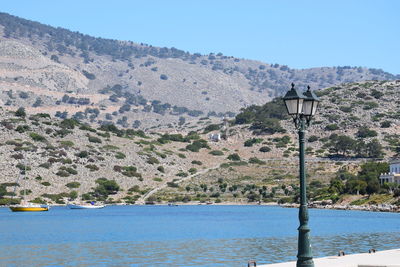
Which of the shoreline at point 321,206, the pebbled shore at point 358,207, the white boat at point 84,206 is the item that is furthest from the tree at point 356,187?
the white boat at point 84,206

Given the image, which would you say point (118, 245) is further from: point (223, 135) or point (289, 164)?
point (223, 135)

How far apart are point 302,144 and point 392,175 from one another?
309 ft

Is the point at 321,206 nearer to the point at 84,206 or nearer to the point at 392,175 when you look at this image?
the point at 392,175

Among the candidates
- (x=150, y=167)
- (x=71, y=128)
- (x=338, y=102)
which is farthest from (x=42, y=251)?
(x=338, y=102)

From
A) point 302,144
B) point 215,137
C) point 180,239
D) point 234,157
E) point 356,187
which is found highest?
point 215,137

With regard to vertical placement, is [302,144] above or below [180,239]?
above

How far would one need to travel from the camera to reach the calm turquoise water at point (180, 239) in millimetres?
44969

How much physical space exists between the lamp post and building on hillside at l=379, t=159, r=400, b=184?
9315 centimetres

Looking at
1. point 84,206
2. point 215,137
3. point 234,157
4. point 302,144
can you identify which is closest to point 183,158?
point 234,157

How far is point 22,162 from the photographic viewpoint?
5394 inches

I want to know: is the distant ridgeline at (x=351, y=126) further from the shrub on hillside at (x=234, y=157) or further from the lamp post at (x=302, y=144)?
the lamp post at (x=302, y=144)

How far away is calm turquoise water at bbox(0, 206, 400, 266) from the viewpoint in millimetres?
44969

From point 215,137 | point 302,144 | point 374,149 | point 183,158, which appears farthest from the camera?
point 215,137

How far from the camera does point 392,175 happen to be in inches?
4441
